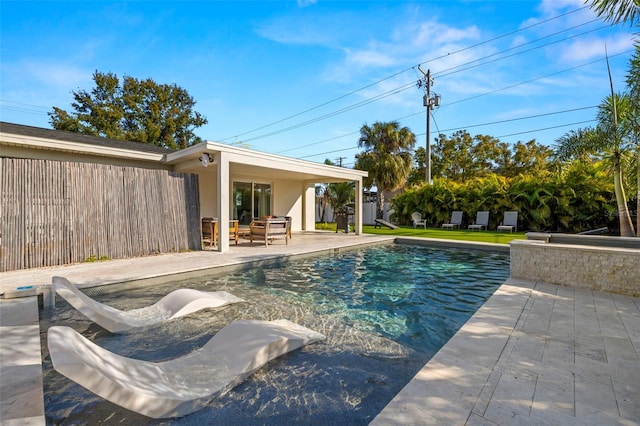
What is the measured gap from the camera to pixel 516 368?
2609 mm

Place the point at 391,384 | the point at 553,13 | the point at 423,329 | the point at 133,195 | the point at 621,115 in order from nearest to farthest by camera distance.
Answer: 1. the point at 391,384
2. the point at 423,329
3. the point at 133,195
4. the point at 621,115
5. the point at 553,13

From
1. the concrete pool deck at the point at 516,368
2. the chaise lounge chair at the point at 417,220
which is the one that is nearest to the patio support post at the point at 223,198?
the concrete pool deck at the point at 516,368

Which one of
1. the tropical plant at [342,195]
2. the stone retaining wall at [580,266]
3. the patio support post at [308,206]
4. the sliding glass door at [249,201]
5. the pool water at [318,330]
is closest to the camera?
the pool water at [318,330]

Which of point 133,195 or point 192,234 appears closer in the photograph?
point 133,195

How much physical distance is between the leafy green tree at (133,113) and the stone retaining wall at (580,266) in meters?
29.3

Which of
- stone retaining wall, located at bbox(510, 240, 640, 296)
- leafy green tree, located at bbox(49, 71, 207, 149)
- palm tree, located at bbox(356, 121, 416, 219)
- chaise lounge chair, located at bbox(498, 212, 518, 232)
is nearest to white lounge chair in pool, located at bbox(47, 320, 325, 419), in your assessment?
stone retaining wall, located at bbox(510, 240, 640, 296)

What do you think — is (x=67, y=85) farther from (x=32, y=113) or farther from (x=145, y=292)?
(x=145, y=292)

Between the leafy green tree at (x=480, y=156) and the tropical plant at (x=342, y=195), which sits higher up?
A: the leafy green tree at (x=480, y=156)

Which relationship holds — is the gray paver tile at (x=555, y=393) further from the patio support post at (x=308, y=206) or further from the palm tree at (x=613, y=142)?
the patio support post at (x=308, y=206)

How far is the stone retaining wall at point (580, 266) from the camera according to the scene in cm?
490

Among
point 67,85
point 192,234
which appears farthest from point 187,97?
point 192,234

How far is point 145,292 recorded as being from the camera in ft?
17.8

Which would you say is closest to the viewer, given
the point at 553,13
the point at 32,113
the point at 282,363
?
the point at 282,363

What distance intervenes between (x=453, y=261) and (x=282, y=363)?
6.79 meters
